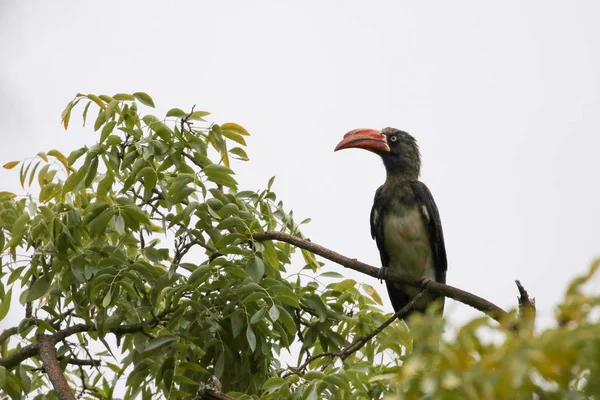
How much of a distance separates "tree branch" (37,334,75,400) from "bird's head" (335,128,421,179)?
2658 mm

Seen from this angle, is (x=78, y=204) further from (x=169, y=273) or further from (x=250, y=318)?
(x=250, y=318)

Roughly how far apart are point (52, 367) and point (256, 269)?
1.19 m

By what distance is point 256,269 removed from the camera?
375cm

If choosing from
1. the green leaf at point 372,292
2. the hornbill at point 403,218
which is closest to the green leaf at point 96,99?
the green leaf at point 372,292

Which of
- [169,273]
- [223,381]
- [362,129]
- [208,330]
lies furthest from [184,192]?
[362,129]

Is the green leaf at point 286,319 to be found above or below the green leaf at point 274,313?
above

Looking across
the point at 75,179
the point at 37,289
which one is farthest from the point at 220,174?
the point at 37,289

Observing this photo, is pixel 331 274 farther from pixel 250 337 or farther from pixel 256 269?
pixel 250 337

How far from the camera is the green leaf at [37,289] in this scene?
3.90 metres

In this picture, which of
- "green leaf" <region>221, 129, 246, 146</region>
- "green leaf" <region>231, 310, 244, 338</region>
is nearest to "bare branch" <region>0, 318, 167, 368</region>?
"green leaf" <region>231, 310, 244, 338</region>

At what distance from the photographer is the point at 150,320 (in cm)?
416

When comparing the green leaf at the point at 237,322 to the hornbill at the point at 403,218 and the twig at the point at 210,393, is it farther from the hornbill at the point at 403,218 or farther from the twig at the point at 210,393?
the hornbill at the point at 403,218

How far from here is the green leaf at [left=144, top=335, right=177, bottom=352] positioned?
3713 mm

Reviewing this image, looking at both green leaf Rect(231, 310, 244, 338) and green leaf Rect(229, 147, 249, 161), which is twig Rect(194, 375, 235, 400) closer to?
green leaf Rect(231, 310, 244, 338)
